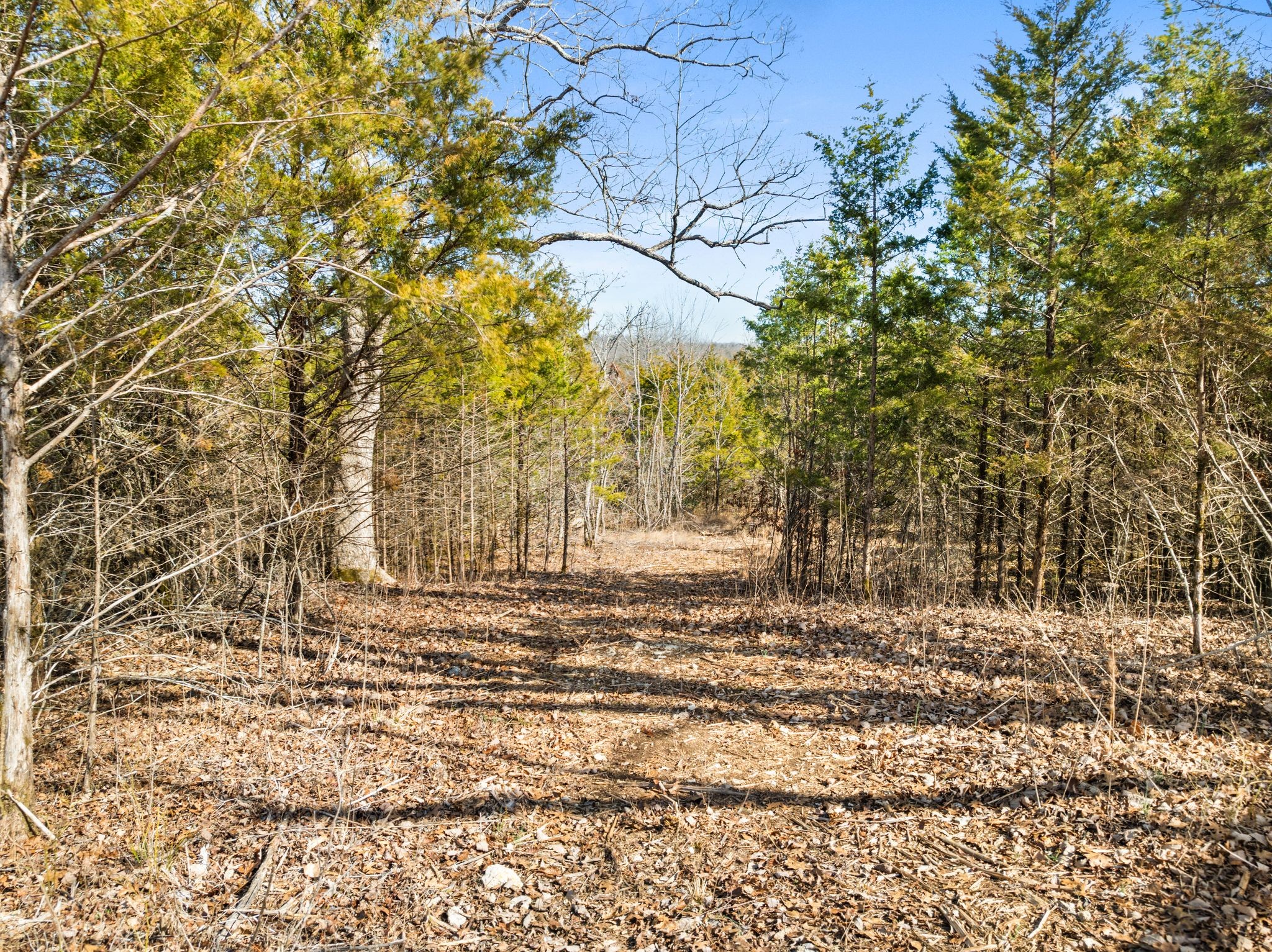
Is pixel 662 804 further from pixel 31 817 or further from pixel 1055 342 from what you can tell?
pixel 1055 342

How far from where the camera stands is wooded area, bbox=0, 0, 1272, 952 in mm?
3361

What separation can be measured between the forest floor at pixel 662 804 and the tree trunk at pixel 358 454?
6.25 ft

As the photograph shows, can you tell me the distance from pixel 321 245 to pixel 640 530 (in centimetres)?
1861

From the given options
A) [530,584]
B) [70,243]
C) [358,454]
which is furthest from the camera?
[530,584]

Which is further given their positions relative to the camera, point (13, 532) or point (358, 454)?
point (358, 454)

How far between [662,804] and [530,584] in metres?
7.76

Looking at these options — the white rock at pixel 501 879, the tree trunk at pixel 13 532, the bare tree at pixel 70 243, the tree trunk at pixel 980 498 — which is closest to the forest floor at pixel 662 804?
the white rock at pixel 501 879

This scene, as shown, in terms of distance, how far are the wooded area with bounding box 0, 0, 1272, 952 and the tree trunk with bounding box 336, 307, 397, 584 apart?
128 millimetres

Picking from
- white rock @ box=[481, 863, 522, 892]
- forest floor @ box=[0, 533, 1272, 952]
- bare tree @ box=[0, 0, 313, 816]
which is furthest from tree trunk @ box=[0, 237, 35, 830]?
white rock @ box=[481, 863, 522, 892]

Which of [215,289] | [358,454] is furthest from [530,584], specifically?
[215,289]

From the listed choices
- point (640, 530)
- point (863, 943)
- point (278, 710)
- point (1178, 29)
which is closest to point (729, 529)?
point (640, 530)

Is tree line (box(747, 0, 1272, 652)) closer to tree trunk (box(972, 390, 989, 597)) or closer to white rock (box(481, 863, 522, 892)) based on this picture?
tree trunk (box(972, 390, 989, 597))

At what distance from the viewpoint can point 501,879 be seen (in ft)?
11.4

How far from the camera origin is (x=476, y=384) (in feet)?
33.3
